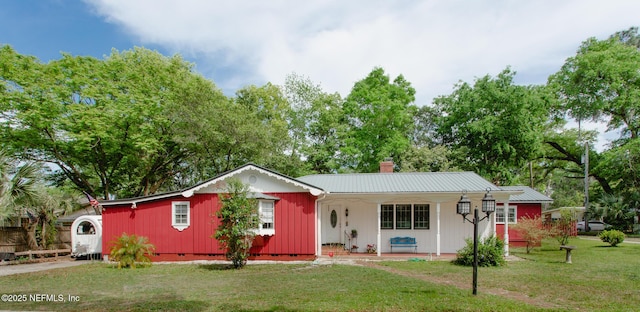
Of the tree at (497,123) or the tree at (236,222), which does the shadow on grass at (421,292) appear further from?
the tree at (497,123)

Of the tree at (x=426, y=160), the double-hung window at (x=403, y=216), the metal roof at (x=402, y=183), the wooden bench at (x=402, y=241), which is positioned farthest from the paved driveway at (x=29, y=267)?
the tree at (x=426, y=160)

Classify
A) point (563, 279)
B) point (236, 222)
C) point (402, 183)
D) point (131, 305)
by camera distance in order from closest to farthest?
point (131, 305) → point (563, 279) → point (236, 222) → point (402, 183)

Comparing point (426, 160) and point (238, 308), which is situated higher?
point (426, 160)

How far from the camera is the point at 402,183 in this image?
54.7 ft

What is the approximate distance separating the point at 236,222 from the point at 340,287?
500 cm

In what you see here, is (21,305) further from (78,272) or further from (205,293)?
(78,272)

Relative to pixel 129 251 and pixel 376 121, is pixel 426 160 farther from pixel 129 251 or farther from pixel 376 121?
pixel 129 251

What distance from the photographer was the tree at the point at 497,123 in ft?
87.0

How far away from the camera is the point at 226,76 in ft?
97.6

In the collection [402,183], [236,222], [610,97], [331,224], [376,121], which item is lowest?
[331,224]

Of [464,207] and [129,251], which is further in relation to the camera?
[129,251]

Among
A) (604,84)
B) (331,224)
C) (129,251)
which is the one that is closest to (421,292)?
(331,224)

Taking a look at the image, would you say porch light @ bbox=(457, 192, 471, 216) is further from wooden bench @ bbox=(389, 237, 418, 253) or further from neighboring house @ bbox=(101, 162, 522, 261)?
wooden bench @ bbox=(389, 237, 418, 253)

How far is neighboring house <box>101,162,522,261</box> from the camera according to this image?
15.0 meters
